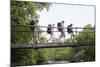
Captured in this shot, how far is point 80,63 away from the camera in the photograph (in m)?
2.56

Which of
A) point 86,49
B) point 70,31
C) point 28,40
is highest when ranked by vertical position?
point 70,31

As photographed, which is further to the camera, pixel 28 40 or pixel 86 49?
pixel 86 49

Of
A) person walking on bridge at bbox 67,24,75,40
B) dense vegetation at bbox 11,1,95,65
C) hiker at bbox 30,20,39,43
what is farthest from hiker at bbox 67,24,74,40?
hiker at bbox 30,20,39,43

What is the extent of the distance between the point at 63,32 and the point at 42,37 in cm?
28

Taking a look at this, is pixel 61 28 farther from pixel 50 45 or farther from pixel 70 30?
pixel 50 45

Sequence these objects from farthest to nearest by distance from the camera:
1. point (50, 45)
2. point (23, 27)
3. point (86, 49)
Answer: point (86, 49), point (50, 45), point (23, 27)

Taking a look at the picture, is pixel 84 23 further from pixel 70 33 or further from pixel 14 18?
pixel 14 18

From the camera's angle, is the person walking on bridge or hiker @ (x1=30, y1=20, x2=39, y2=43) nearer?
hiker @ (x1=30, y1=20, x2=39, y2=43)

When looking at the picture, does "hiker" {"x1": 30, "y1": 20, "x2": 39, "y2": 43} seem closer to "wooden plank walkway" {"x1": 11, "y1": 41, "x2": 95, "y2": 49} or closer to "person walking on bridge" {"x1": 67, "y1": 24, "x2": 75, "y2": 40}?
"wooden plank walkway" {"x1": 11, "y1": 41, "x2": 95, "y2": 49}

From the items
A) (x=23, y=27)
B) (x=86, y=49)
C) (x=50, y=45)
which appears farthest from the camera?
(x=86, y=49)

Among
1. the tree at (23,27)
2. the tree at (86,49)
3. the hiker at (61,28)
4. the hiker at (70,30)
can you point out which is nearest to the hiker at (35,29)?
the tree at (23,27)

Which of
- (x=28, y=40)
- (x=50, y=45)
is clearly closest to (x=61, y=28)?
(x=50, y=45)

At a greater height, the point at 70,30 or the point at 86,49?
the point at 70,30

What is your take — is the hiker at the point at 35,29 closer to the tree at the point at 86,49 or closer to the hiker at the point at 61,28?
the hiker at the point at 61,28
